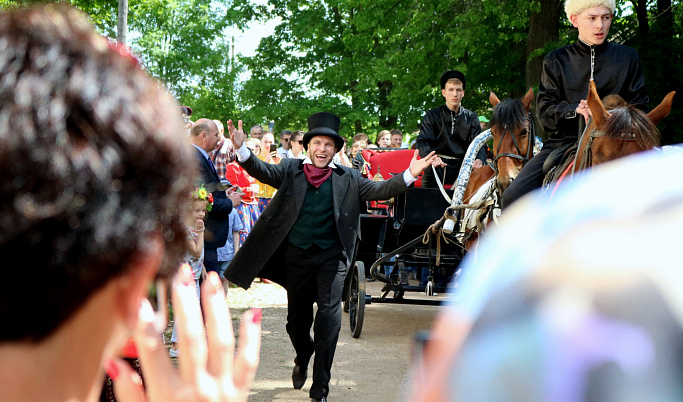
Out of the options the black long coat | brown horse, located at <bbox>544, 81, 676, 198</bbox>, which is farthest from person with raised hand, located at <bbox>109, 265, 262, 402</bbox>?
the black long coat

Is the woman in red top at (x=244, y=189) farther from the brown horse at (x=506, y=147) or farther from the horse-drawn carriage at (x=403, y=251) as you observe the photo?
the brown horse at (x=506, y=147)

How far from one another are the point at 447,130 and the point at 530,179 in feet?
12.2

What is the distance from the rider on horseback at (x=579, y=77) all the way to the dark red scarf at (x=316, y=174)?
154 centimetres

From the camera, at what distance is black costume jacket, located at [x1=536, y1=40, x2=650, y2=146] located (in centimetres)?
614

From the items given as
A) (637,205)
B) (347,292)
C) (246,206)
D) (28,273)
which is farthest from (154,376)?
(246,206)

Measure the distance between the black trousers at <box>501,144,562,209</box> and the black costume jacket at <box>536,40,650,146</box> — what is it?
171 millimetres

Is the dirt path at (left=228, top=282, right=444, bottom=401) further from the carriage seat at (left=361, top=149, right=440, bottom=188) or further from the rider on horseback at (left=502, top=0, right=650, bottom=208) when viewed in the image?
the carriage seat at (left=361, top=149, right=440, bottom=188)

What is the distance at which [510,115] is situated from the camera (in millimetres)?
7809

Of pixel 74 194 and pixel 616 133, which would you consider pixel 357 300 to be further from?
pixel 74 194

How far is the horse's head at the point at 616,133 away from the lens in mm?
4934

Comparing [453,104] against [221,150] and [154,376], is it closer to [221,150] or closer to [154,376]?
[221,150]

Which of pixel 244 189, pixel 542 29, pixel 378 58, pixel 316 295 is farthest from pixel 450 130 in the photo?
pixel 378 58

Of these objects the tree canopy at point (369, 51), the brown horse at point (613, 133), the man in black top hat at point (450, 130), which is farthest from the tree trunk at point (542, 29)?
the brown horse at point (613, 133)

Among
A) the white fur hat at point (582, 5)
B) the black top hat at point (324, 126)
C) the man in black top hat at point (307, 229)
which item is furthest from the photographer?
the black top hat at point (324, 126)
